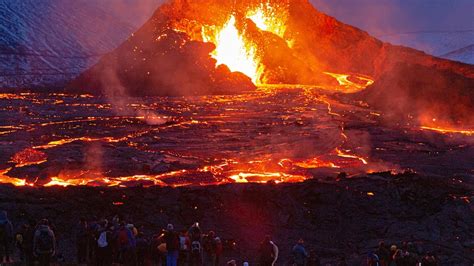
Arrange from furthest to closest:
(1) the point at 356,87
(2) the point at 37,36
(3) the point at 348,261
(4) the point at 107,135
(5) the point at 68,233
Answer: (2) the point at 37,36 → (1) the point at 356,87 → (4) the point at 107,135 → (5) the point at 68,233 → (3) the point at 348,261

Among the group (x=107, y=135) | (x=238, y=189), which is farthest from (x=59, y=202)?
(x=107, y=135)

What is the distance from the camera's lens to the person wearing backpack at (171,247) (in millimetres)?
14041

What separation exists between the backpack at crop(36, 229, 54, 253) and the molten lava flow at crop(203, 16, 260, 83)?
94346 millimetres

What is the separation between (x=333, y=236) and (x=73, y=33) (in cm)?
18588

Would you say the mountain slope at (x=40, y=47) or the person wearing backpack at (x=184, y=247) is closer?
the person wearing backpack at (x=184, y=247)

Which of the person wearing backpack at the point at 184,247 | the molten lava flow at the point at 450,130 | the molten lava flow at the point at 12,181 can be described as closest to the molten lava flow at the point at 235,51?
the molten lava flow at the point at 450,130

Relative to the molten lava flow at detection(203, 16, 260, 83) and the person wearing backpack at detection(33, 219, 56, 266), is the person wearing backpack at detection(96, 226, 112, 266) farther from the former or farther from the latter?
the molten lava flow at detection(203, 16, 260, 83)

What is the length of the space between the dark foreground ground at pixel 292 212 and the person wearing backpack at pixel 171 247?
5.10m

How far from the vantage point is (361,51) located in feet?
410

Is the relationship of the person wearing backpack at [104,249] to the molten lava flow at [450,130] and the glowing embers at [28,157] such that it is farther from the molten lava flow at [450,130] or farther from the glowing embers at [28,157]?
the molten lava flow at [450,130]

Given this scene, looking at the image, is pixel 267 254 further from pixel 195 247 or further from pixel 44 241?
pixel 44 241

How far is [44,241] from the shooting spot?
43.8ft

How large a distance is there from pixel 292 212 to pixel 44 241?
40.5ft

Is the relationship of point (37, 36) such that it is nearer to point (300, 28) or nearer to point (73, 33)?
point (73, 33)
